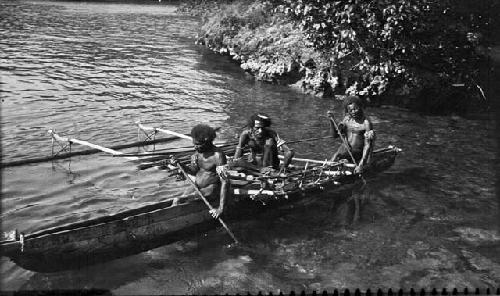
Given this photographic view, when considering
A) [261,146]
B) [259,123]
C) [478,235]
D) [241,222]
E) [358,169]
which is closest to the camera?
[241,222]

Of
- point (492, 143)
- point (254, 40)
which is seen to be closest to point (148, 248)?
point (492, 143)

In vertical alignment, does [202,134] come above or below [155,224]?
above

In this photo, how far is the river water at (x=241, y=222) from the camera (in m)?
9.27

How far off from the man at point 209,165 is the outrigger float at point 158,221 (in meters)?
0.32

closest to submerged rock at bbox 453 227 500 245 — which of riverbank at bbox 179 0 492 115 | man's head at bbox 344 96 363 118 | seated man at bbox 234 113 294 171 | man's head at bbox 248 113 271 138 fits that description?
man's head at bbox 344 96 363 118

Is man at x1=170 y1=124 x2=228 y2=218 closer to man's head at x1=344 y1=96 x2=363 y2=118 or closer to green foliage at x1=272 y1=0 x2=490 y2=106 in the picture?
man's head at x1=344 y1=96 x2=363 y2=118

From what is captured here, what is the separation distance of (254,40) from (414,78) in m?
9.83

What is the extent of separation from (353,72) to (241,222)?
13.8 m

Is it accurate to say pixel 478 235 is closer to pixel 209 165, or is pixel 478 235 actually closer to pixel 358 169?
pixel 358 169

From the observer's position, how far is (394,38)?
829 inches

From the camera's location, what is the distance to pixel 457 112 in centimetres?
2306

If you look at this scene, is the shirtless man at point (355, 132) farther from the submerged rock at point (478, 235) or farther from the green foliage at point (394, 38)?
the green foliage at point (394, 38)

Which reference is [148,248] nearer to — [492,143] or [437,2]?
[492,143]

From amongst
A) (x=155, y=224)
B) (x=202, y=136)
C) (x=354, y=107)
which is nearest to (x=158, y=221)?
(x=155, y=224)
